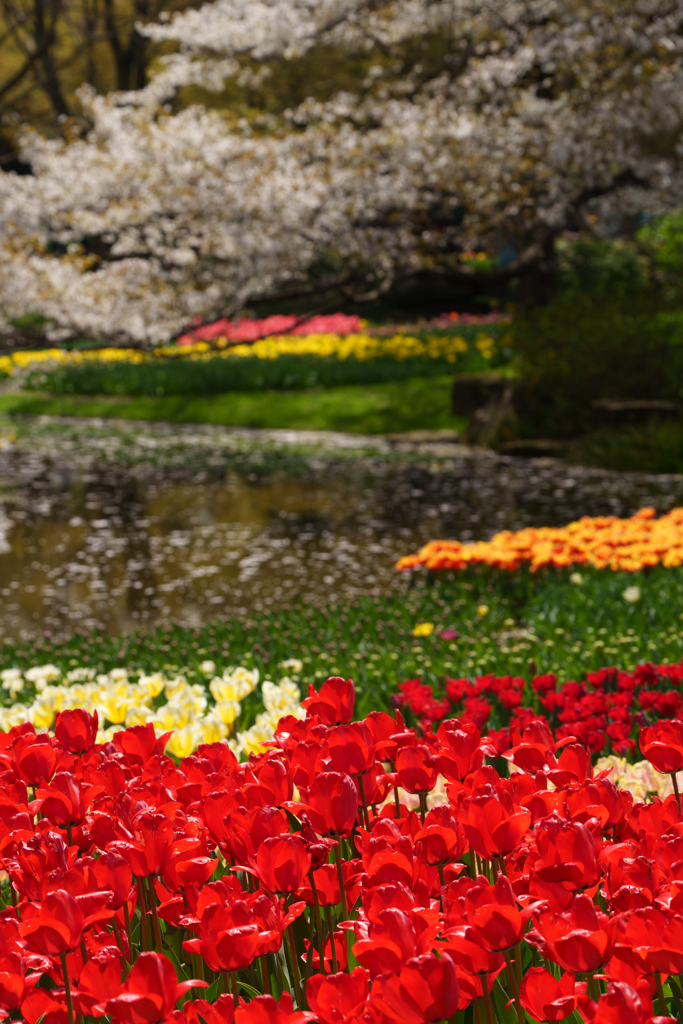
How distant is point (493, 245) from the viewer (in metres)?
15.4

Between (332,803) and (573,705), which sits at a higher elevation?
(332,803)

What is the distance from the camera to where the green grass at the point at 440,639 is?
163 inches

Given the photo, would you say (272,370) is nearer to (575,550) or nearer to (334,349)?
(334,349)

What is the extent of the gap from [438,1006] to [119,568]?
7.73 m

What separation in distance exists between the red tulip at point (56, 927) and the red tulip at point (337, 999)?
292mm

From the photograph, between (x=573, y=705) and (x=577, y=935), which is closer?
(x=577, y=935)

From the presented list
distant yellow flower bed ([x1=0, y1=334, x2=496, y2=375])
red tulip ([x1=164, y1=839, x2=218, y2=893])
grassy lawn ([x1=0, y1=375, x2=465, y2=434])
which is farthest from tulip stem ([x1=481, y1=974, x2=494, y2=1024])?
distant yellow flower bed ([x1=0, y1=334, x2=496, y2=375])

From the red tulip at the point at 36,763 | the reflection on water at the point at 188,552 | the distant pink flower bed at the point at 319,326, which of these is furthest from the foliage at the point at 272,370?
the red tulip at the point at 36,763

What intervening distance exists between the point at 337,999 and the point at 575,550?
202 inches

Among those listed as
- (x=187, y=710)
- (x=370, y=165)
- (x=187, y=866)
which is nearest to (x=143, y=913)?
(x=187, y=866)

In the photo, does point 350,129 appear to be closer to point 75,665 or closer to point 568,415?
point 568,415

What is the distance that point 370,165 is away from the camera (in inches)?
516

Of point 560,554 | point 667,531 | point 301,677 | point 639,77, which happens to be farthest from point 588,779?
point 639,77

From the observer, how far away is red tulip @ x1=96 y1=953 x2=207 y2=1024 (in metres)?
1.06
